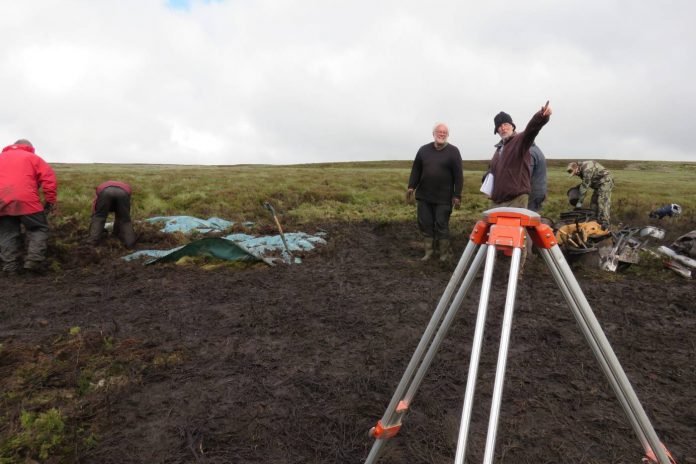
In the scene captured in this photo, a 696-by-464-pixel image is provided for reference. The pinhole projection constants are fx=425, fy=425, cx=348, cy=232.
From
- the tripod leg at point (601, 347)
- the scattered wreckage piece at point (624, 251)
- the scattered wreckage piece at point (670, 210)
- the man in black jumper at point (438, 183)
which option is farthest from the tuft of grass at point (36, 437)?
the scattered wreckage piece at point (670, 210)

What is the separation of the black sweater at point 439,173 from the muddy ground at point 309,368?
1608 millimetres

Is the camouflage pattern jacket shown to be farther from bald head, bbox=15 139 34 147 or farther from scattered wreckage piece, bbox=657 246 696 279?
bald head, bbox=15 139 34 147

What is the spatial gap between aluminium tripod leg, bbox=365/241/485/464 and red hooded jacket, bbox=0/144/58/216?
26.6 feet

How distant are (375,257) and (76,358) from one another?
5.96 meters

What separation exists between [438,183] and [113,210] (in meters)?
6.80

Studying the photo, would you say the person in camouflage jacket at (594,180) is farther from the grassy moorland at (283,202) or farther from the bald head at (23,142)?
the bald head at (23,142)

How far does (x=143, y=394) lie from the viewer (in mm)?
3662

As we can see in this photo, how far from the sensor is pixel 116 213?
917cm

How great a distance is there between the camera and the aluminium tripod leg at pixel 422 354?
198 cm

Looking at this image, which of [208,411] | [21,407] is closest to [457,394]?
[208,411]

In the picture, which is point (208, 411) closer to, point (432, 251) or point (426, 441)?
point (426, 441)

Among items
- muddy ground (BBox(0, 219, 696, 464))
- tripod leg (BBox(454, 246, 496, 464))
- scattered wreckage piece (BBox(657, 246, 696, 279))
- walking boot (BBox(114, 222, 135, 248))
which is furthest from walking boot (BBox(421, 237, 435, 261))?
tripod leg (BBox(454, 246, 496, 464))

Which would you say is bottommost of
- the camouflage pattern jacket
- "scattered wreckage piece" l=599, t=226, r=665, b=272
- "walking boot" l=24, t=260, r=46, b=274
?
"walking boot" l=24, t=260, r=46, b=274

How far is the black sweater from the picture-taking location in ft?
25.5
